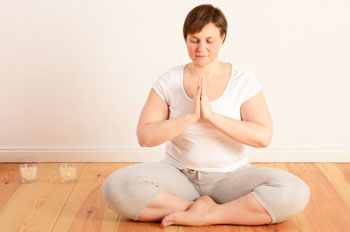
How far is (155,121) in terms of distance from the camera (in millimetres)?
2773

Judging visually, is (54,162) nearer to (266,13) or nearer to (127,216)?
(127,216)

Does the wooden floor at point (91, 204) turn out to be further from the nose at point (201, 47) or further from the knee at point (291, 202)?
the nose at point (201, 47)

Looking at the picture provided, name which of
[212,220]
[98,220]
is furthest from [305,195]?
[98,220]

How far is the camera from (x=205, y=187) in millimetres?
2824

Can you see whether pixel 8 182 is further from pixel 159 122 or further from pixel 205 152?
pixel 205 152

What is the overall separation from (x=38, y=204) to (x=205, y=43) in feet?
3.78

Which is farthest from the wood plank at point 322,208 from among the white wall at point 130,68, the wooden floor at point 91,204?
the white wall at point 130,68

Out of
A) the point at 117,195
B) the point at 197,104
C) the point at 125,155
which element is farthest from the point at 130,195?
the point at 125,155

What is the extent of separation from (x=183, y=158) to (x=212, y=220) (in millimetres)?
323

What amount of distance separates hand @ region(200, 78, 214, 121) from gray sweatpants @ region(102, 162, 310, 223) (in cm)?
32

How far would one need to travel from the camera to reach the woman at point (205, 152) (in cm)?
265

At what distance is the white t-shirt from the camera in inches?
109

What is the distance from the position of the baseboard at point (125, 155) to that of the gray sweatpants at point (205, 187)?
862 millimetres

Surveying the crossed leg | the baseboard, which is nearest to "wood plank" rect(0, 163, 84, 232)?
the baseboard
